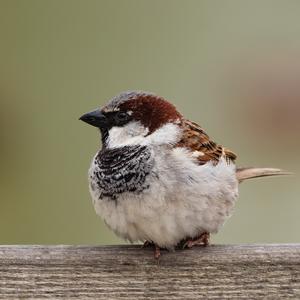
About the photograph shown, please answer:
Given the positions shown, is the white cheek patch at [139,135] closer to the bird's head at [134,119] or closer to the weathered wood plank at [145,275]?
the bird's head at [134,119]

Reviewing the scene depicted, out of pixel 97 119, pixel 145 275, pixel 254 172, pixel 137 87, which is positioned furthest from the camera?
pixel 137 87

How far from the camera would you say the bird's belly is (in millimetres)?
2902

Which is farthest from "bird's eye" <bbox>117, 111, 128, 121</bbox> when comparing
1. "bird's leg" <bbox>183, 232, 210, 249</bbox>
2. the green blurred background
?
A: the green blurred background

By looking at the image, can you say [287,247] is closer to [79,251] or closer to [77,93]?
[79,251]

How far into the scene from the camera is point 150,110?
3.11m

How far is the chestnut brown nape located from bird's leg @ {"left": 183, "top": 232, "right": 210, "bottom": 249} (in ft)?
1.17

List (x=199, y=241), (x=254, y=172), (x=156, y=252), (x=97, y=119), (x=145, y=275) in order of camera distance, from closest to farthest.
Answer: (x=145, y=275) → (x=156, y=252) → (x=199, y=241) → (x=97, y=119) → (x=254, y=172)

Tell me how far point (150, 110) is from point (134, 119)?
2.2 inches

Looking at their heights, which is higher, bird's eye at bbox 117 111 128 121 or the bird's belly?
bird's eye at bbox 117 111 128 121

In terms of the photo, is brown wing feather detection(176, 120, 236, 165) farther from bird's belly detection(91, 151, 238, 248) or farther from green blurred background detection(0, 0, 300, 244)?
green blurred background detection(0, 0, 300, 244)

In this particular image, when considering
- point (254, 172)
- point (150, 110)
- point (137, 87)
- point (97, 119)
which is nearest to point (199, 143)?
point (150, 110)

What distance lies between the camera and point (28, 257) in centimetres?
258

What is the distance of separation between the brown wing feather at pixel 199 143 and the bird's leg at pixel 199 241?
9.1 inches

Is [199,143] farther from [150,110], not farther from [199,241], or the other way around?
[199,241]
